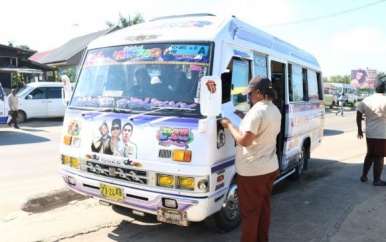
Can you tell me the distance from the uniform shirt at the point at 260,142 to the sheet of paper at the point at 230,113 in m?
0.45

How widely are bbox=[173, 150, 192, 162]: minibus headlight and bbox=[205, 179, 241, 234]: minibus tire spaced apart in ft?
2.83

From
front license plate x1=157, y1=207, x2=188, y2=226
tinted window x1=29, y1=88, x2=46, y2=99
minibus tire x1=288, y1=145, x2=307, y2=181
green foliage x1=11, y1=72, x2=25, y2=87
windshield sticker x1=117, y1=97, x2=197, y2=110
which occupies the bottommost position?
minibus tire x1=288, y1=145, x2=307, y2=181

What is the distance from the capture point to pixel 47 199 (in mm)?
5348

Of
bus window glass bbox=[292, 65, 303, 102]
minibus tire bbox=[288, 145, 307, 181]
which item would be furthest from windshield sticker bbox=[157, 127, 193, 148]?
minibus tire bbox=[288, 145, 307, 181]

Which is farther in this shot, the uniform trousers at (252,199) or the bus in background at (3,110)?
the bus in background at (3,110)

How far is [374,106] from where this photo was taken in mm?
6691

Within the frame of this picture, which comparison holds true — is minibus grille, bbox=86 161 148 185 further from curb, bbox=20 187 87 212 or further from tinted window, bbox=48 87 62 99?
tinted window, bbox=48 87 62 99

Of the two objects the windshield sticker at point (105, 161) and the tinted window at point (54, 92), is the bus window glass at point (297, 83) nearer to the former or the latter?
the windshield sticker at point (105, 161)

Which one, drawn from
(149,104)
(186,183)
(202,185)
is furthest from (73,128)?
(202,185)

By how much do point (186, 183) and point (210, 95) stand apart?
0.91 m

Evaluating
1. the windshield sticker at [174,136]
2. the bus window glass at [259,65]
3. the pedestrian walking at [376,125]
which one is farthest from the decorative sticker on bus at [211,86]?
the pedestrian walking at [376,125]

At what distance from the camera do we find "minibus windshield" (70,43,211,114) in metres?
3.93

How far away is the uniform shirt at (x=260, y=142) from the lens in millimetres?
3418

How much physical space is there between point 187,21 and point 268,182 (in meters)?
2.27
